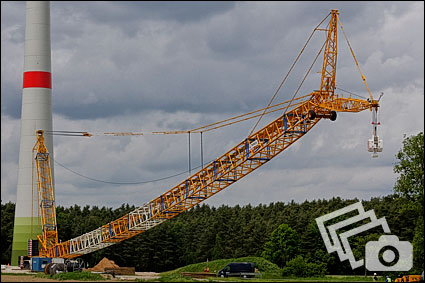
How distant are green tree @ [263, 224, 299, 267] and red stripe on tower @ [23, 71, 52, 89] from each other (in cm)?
4112

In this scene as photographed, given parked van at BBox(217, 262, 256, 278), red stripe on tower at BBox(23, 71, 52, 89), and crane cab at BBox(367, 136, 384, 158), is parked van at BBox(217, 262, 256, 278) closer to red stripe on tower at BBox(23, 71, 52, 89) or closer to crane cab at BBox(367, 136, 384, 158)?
crane cab at BBox(367, 136, 384, 158)

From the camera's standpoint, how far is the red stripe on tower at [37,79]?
73312 millimetres

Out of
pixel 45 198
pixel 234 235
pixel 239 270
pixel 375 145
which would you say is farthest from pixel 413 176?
pixel 234 235

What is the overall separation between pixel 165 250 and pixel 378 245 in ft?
149

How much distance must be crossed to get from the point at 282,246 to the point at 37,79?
142 feet

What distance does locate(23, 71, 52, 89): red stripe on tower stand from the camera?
241 feet

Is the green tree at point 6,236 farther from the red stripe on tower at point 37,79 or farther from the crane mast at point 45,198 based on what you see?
the red stripe on tower at point 37,79

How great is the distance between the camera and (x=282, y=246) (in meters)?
95.6

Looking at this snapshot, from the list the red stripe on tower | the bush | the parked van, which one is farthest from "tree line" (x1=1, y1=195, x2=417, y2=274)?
the red stripe on tower

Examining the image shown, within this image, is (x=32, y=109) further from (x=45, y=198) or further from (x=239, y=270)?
(x=239, y=270)

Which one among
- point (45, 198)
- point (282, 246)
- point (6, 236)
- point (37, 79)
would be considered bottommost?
point (282, 246)

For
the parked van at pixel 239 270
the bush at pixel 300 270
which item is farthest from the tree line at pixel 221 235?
the parked van at pixel 239 270

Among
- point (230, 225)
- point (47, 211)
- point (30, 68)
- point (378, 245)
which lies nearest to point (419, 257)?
point (378, 245)

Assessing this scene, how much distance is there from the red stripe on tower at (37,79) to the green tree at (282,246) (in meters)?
41.1
